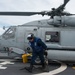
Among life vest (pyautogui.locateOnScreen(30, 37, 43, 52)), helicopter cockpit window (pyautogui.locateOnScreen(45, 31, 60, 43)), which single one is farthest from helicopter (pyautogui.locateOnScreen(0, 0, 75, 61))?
life vest (pyautogui.locateOnScreen(30, 37, 43, 52))

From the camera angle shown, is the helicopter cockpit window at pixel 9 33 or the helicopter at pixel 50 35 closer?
the helicopter at pixel 50 35

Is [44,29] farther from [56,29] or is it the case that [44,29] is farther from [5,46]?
[5,46]

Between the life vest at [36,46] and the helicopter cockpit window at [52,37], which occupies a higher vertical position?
the helicopter cockpit window at [52,37]

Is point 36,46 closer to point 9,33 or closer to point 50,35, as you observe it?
point 50,35

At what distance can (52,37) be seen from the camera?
12641 mm

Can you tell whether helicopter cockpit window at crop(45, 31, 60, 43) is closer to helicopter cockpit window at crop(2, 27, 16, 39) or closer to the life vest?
helicopter cockpit window at crop(2, 27, 16, 39)

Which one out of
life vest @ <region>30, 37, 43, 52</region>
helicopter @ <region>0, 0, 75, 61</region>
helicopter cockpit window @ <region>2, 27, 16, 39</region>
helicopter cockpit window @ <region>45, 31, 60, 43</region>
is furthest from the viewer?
helicopter cockpit window @ <region>2, 27, 16, 39</region>

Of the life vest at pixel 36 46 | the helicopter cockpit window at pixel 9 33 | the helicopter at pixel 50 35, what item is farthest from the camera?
the helicopter cockpit window at pixel 9 33

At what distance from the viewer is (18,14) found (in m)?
12.4

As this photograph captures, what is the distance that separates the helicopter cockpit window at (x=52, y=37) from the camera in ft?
41.3

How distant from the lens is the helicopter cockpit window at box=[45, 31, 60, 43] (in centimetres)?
1259

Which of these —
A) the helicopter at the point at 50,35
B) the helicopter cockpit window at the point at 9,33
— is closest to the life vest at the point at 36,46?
the helicopter at the point at 50,35

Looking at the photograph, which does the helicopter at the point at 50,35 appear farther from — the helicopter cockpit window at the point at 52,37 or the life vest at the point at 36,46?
the life vest at the point at 36,46

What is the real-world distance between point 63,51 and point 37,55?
2.70 m
